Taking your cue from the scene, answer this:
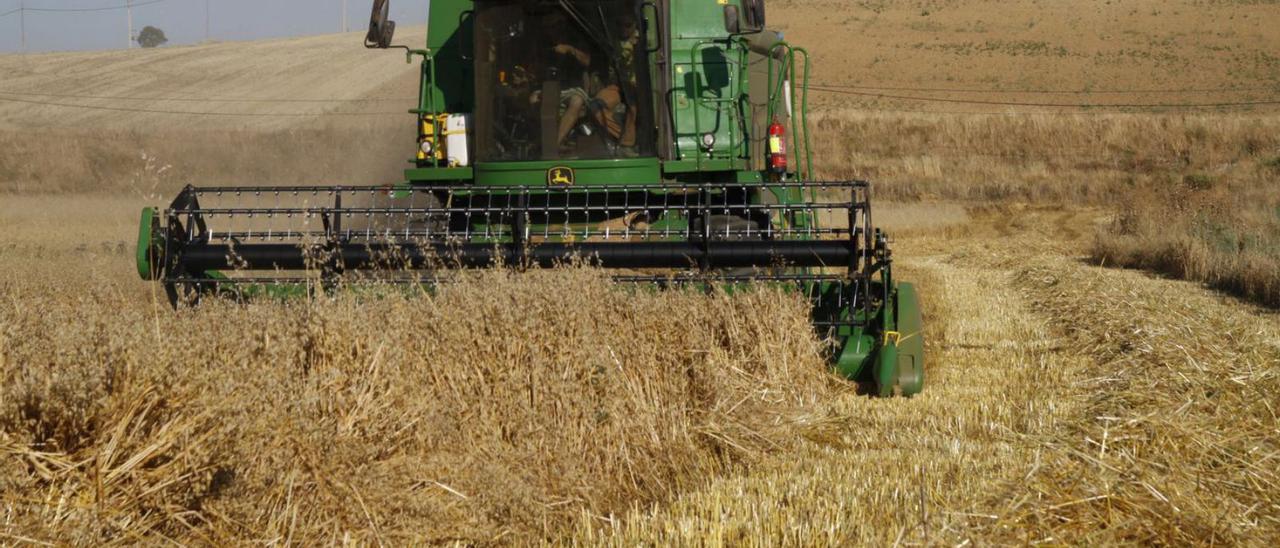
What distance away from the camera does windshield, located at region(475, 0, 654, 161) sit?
27.0 ft

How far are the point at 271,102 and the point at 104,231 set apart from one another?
62.6 ft

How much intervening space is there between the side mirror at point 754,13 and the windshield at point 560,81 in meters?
0.71

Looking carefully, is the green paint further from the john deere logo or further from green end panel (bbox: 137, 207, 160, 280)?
green end panel (bbox: 137, 207, 160, 280)

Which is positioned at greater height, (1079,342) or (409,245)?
(409,245)

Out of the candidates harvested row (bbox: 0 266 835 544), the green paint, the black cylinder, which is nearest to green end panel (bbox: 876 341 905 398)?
harvested row (bbox: 0 266 835 544)

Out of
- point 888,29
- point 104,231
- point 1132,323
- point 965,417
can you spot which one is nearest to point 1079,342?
point 1132,323

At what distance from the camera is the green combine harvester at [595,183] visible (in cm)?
654

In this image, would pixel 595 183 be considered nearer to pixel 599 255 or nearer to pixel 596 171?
pixel 596 171

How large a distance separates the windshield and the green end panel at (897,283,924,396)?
2.25 metres

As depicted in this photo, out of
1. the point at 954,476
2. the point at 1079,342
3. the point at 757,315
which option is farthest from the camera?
the point at 1079,342

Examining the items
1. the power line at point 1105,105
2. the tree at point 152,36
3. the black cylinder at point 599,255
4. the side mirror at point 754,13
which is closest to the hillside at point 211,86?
the power line at point 1105,105

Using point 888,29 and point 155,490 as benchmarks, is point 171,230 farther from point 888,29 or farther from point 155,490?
point 888,29

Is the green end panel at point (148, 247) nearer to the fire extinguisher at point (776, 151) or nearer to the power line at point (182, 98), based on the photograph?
the fire extinguisher at point (776, 151)

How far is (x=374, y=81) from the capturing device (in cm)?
3700
